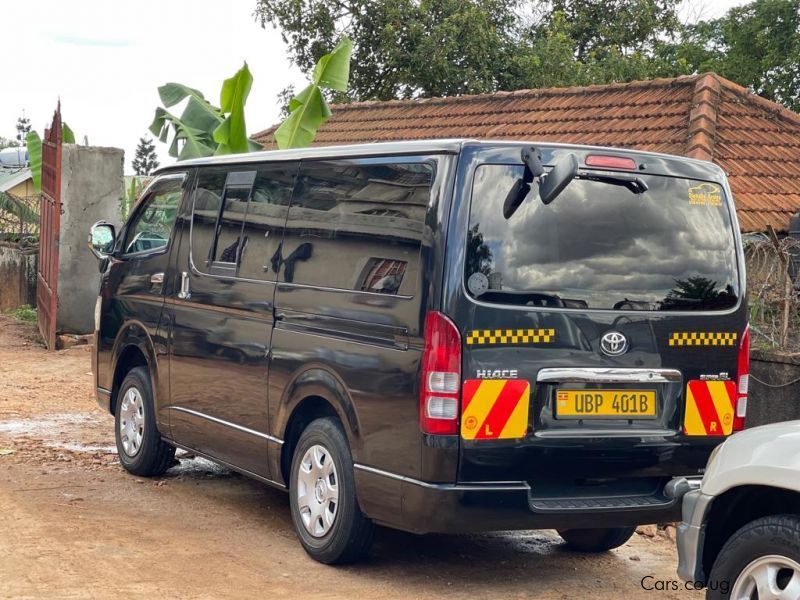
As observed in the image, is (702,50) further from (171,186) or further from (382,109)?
(171,186)

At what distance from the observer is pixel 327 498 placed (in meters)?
6.17

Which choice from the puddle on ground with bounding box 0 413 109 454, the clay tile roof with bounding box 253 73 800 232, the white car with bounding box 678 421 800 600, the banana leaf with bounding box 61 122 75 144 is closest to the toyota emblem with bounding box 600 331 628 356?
the white car with bounding box 678 421 800 600

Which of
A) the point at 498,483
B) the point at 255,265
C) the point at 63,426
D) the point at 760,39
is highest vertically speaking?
the point at 760,39

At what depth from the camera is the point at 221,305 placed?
281 inches

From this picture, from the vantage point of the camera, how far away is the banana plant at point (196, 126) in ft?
48.6

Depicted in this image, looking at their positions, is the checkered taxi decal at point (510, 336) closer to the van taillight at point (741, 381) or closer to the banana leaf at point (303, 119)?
the van taillight at point (741, 381)

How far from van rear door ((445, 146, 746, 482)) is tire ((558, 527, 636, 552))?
1008 mm

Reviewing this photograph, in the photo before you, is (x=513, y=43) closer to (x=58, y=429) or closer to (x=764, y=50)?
(x=764, y=50)

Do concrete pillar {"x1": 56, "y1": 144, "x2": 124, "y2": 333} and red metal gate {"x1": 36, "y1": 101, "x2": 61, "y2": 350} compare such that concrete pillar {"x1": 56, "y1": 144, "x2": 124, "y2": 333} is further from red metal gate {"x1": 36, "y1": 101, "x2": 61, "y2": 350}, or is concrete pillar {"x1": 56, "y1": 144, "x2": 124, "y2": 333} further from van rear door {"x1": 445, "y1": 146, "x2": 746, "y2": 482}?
van rear door {"x1": 445, "y1": 146, "x2": 746, "y2": 482}

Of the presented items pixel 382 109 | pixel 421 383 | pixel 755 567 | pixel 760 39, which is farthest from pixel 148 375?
pixel 760 39

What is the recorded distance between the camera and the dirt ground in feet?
19.0

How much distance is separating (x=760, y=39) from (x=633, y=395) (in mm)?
24653

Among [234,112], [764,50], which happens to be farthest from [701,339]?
[764,50]

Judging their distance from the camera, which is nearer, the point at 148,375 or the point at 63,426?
the point at 148,375
